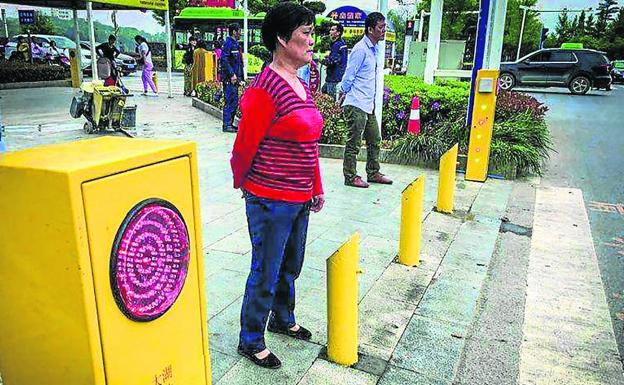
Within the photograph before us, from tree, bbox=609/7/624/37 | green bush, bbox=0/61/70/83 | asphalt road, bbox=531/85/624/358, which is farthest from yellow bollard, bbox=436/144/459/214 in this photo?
tree, bbox=609/7/624/37

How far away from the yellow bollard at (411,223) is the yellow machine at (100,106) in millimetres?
6903

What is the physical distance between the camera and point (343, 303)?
2549 mm

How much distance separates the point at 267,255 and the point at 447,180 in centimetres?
311

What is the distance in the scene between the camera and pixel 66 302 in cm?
128

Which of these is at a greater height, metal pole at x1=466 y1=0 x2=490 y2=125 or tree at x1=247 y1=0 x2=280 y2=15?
tree at x1=247 y1=0 x2=280 y2=15

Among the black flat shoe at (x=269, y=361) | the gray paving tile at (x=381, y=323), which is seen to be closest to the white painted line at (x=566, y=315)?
the gray paving tile at (x=381, y=323)

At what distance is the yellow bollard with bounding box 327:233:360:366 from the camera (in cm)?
248

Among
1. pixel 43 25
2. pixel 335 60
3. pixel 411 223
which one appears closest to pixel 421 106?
pixel 335 60

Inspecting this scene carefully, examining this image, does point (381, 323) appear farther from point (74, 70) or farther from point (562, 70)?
point (562, 70)

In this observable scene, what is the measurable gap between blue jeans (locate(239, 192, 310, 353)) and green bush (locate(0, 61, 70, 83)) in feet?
61.0

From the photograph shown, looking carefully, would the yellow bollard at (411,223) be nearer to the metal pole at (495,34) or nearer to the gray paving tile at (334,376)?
the gray paving tile at (334,376)

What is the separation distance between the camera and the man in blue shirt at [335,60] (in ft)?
32.5

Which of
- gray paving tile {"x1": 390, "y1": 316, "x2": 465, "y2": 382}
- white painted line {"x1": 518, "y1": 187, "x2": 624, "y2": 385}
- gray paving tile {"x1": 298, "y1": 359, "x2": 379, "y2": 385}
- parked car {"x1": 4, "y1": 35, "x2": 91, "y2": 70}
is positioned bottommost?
white painted line {"x1": 518, "y1": 187, "x2": 624, "y2": 385}

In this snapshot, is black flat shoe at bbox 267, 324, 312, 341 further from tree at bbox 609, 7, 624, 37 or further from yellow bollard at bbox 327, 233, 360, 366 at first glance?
tree at bbox 609, 7, 624, 37
